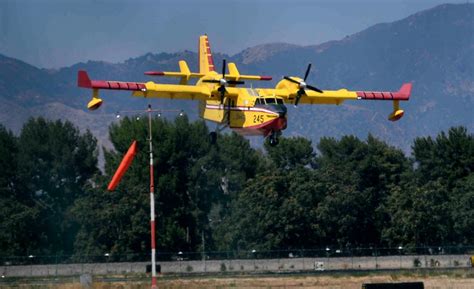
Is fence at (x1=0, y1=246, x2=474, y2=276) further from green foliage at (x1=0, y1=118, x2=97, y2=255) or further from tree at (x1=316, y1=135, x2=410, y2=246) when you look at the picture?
tree at (x1=316, y1=135, x2=410, y2=246)

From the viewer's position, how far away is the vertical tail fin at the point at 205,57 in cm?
7944

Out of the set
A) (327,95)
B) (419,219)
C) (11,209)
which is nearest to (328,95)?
(327,95)

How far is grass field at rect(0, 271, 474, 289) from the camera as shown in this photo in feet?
190

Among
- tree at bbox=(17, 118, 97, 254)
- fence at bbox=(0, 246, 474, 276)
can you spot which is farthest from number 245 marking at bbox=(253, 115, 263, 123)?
tree at bbox=(17, 118, 97, 254)

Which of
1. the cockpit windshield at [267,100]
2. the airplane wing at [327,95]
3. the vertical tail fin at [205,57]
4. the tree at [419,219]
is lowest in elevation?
the tree at [419,219]

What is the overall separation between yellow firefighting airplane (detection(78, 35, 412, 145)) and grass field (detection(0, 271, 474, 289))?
9.07 metres

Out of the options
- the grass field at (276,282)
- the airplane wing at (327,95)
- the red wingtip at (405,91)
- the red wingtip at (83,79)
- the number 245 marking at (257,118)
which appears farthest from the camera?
the red wingtip at (405,91)

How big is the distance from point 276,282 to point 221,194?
155ft

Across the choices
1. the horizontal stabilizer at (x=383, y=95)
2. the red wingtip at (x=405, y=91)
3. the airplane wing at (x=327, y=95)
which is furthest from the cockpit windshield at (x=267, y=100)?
the red wingtip at (x=405, y=91)

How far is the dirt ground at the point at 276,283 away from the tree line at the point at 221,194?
83.5ft

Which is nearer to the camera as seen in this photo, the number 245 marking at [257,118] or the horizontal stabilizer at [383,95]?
the number 245 marking at [257,118]

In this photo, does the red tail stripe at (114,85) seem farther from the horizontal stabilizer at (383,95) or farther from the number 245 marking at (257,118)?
the horizontal stabilizer at (383,95)

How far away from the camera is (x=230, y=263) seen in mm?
79875

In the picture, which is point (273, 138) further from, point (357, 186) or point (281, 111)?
point (357, 186)
